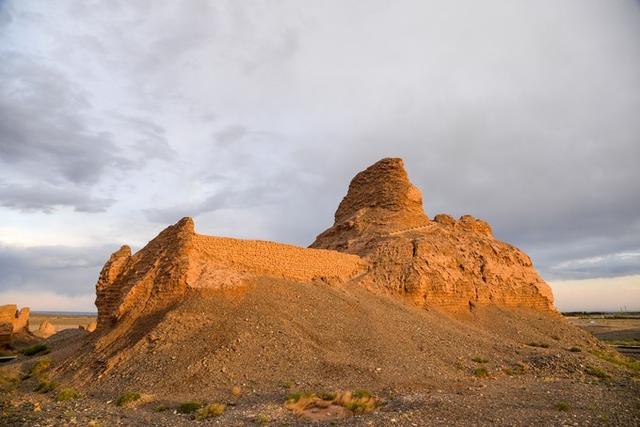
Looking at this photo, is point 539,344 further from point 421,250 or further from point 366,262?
point 366,262

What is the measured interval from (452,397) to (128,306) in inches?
551

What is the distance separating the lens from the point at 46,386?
56.6 feet

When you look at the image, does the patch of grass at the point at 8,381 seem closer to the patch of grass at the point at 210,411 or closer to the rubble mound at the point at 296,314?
the rubble mound at the point at 296,314

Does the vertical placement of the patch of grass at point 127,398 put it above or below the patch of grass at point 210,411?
above

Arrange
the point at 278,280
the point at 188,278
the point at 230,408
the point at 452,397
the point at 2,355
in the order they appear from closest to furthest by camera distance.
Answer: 1. the point at 230,408
2. the point at 452,397
3. the point at 188,278
4. the point at 278,280
5. the point at 2,355

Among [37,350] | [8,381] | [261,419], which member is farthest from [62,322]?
[261,419]

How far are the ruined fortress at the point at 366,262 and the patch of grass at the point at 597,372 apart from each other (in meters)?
9.79

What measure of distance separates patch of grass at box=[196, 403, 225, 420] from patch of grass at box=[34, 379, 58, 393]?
23.7 ft

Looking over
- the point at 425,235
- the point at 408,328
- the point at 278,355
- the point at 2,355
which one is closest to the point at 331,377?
the point at 278,355

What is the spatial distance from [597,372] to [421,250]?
12799 millimetres

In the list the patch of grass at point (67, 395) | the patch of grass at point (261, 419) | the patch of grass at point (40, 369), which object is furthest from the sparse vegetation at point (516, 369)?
the patch of grass at point (40, 369)

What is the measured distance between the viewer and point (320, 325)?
21359 mm

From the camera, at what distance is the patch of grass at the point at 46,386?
17.0 meters

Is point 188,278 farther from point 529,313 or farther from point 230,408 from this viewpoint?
point 529,313
